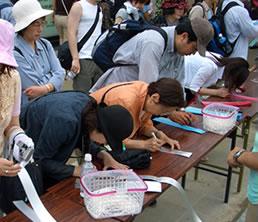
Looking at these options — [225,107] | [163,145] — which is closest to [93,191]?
[163,145]

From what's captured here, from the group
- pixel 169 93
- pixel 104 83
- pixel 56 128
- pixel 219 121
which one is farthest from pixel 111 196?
pixel 104 83

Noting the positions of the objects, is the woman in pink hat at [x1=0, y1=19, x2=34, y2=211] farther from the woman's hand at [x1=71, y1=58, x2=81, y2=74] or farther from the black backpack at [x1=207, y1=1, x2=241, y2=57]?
the black backpack at [x1=207, y1=1, x2=241, y2=57]

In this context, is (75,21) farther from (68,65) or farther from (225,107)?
(225,107)

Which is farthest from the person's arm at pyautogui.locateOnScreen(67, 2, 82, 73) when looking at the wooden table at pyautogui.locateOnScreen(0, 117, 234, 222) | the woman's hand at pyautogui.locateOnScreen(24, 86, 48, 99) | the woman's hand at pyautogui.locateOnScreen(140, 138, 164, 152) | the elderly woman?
the woman's hand at pyautogui.locateOnScreen(140, 138, 164, 152)

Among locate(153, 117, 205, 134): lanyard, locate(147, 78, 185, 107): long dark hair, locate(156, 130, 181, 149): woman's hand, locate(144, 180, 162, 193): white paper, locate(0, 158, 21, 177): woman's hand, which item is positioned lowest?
locate(153, 117, 205, 134): lanyard

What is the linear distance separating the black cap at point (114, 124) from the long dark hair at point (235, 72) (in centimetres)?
149

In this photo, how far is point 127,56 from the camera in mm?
2453

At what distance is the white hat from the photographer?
2293mm

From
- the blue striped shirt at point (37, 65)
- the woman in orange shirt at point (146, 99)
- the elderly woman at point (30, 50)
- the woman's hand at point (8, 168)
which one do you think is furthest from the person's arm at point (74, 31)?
the woman's hand at point (8, 168)

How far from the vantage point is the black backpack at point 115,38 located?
2459 mm

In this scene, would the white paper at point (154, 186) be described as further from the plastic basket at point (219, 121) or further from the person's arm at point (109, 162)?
the plastic basket at point (219, 121)

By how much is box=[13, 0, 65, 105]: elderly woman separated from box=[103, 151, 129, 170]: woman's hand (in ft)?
2.17

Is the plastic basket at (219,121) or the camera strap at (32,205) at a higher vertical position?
the camera strap at (32,205)

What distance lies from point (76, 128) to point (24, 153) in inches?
10.1
